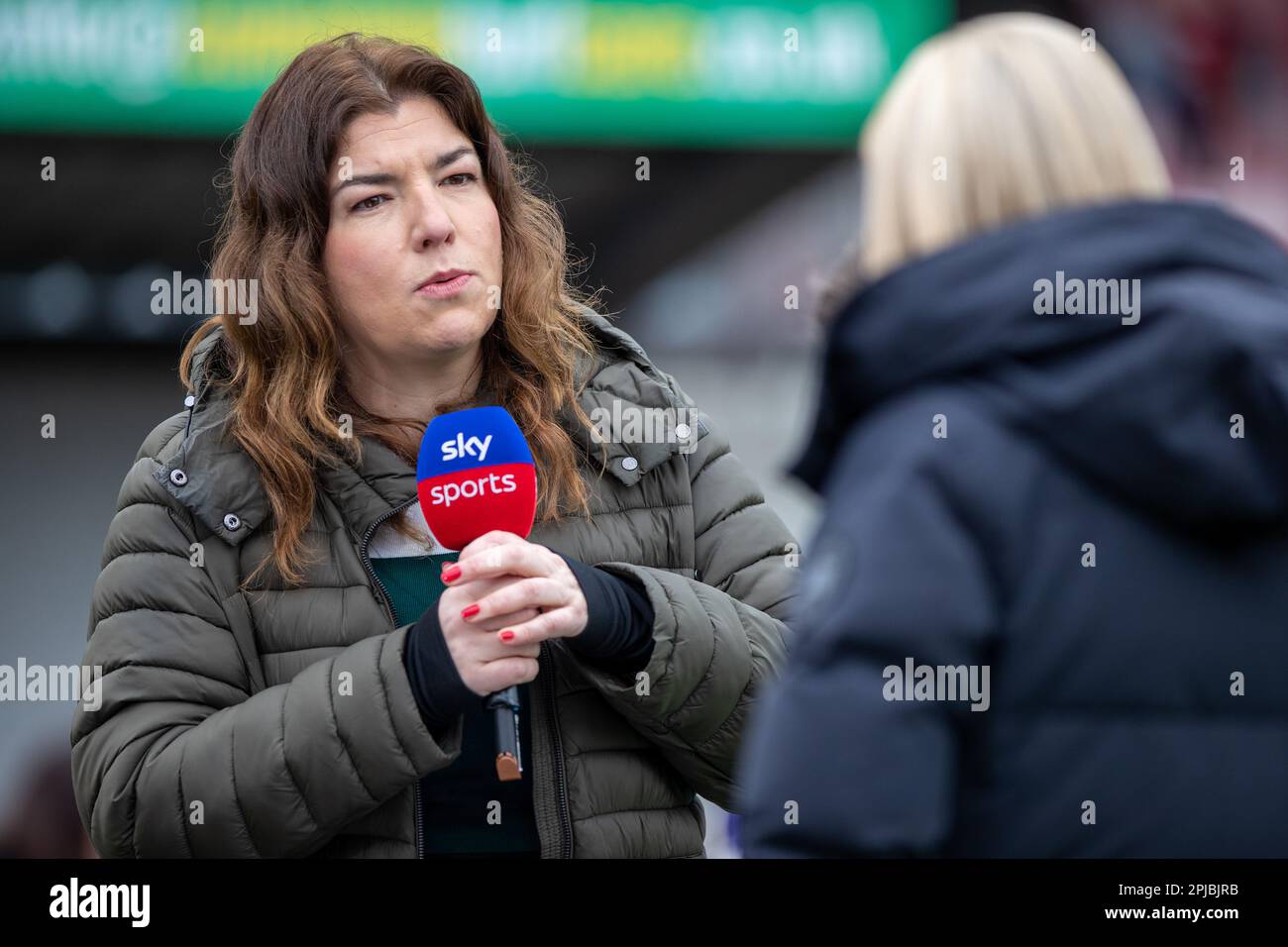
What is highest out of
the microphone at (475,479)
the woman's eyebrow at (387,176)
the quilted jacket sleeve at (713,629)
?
the woman's eyebrow at (387,176)

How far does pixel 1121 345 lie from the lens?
45.9 inches

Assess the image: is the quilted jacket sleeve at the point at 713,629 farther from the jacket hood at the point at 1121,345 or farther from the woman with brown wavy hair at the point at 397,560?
the jacket hood at the point at 1121,345

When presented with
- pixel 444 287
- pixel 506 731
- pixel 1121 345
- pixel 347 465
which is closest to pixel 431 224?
pixel 444 287

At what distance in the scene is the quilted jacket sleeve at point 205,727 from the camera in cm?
188

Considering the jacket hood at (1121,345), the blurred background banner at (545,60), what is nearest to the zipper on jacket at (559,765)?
the jacket hood at (1121,345)

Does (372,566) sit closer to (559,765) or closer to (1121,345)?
(559,765)

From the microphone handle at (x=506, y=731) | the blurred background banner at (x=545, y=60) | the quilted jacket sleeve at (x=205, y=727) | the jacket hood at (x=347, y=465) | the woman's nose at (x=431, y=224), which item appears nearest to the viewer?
the microphone handle at (x=506, y=731)

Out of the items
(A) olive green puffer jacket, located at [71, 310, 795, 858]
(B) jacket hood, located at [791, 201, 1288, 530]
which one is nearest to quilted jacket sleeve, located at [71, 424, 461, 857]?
(A) olive green puffer jacket, located at [71, 310, 795, 858]

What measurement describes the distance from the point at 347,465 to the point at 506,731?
0.49 m

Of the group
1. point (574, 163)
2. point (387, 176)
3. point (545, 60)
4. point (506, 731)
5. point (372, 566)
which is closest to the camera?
point (506, 731)

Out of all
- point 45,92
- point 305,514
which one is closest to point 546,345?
point 305,514

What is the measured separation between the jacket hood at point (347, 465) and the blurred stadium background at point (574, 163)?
170cm

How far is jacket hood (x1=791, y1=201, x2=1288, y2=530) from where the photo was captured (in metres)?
1.13

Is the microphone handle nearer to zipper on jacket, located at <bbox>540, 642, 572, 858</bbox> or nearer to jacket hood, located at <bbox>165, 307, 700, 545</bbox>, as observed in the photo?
zipper on jacket, located at <bbox>540, 642, 572, 858</bbox>
